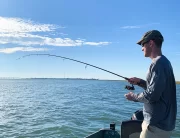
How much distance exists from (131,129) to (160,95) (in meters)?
1.66

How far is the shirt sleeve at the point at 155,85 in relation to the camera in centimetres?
369

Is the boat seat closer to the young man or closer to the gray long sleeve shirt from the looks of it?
the young man

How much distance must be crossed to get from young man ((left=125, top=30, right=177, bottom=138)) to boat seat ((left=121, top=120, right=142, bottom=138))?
1.16m

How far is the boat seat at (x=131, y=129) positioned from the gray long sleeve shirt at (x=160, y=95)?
4.20 ft

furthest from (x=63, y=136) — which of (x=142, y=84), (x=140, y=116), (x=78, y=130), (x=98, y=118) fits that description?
(x=142, y=84)

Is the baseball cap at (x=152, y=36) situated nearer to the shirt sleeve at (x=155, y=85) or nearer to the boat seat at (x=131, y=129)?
the shirt sleeve at (x=155, y=85)

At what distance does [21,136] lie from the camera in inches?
492

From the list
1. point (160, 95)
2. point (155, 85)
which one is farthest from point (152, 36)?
point (160, 95)

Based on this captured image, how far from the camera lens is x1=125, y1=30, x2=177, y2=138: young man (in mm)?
3725

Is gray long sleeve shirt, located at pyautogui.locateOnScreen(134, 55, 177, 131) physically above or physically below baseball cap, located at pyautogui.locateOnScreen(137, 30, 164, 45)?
below

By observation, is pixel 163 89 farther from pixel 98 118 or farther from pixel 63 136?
pixel 98 118

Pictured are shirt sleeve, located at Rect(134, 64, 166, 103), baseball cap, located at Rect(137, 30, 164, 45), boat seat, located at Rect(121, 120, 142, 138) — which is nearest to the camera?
shirt sleeve, located at Rect(134, 64, 166, 103)

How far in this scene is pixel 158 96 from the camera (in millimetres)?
3705

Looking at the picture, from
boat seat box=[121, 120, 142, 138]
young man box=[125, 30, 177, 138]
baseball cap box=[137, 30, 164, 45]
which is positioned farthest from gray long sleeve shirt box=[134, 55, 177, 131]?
boat seat box=[121, 120, 142, 138]
